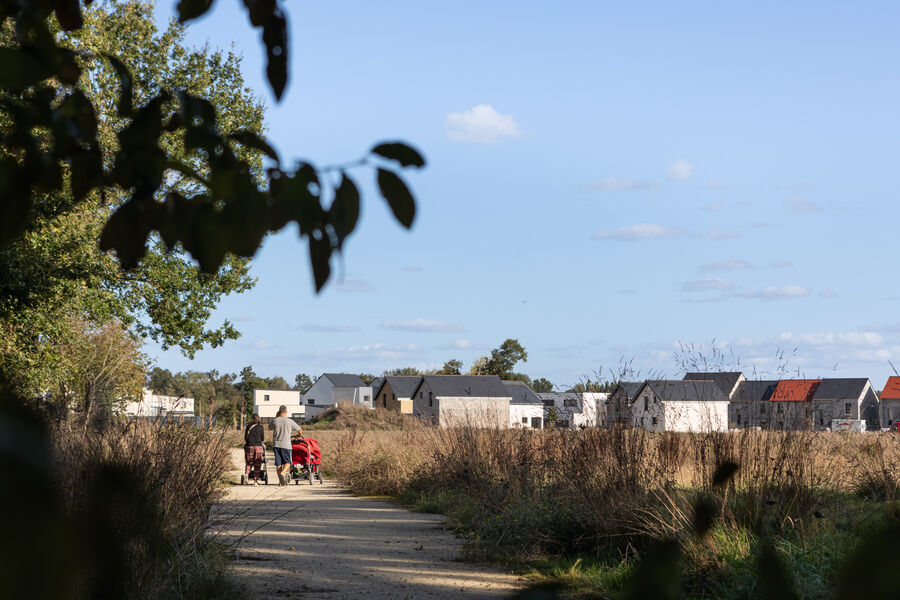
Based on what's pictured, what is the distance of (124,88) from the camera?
217 centimetres

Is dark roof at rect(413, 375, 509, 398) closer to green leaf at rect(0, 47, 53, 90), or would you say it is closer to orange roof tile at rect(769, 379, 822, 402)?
orange roof tile at rect(769, 379, 822, 402)

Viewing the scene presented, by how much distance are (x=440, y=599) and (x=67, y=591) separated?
6.63 meters

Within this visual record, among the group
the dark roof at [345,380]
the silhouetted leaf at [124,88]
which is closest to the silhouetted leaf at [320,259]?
the silhouetted leaf at [124,88]

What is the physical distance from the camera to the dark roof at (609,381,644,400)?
943 centimetres

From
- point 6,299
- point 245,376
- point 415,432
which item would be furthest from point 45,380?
point 245,376

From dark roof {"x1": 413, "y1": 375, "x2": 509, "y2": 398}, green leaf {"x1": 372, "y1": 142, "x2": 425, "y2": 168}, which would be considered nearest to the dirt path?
green leaf {"x1": 372, "y1": 142, "x2": 425, "y2": 168}

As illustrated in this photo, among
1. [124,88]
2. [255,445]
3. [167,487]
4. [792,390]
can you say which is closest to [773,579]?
[124,88]

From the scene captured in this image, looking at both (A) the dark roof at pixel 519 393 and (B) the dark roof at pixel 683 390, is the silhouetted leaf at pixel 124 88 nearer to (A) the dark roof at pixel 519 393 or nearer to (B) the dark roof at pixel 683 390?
(B) the dark roof at pixel 683 390

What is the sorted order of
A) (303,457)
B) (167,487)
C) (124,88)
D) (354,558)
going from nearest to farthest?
1. (124,88)
2. (167,487)
3. (354,558)
4. (303,457)

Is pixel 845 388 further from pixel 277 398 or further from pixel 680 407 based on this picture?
pixel 680 407

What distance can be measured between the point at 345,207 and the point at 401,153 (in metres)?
0.16

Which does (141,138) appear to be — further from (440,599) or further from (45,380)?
(45,380)

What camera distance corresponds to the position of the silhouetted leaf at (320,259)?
155 cm

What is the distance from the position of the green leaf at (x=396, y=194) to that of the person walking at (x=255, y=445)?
1630cm
